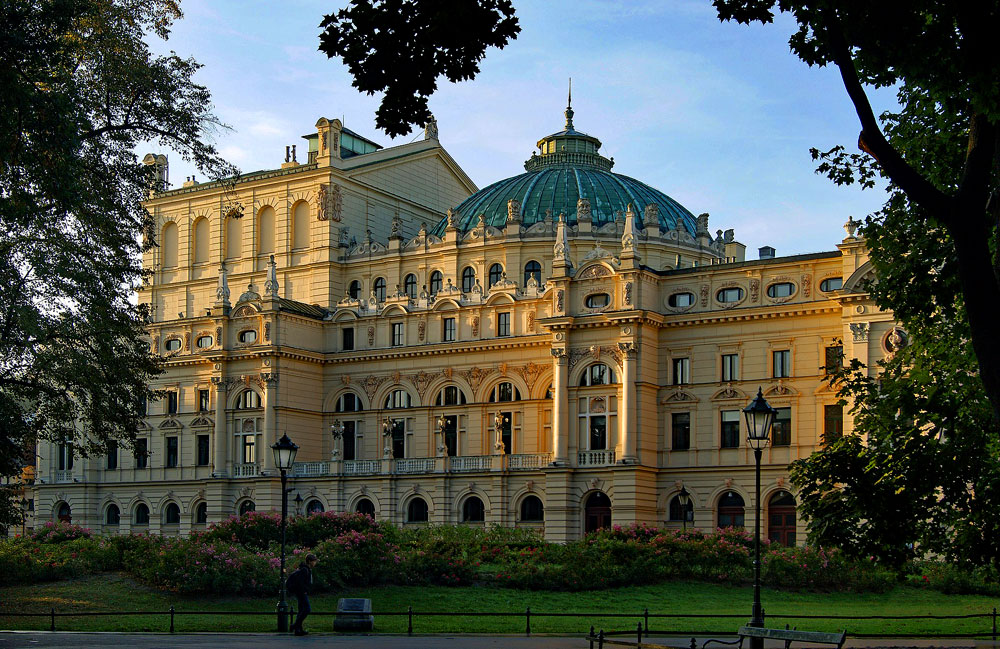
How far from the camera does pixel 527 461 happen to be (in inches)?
2778

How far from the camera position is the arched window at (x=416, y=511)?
243 feet

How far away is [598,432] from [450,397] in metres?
10.2

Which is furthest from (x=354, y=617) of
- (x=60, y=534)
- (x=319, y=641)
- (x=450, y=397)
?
(x=450, y=397)

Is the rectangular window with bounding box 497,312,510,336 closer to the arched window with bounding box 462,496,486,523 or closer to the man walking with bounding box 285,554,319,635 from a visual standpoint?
the arched window with bounding box 462,496,486,523

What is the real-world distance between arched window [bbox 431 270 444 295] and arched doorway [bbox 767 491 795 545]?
2427cm

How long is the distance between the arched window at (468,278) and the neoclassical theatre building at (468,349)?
195 millimetres

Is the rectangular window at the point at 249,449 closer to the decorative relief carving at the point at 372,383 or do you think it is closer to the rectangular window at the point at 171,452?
the rectangular window at the point at 171,452

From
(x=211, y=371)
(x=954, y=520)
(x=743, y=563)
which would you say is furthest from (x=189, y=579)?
(x=211, y=371)

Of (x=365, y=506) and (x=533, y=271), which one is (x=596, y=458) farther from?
(x=365, y=506)

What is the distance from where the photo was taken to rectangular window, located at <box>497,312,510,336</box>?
241 feet

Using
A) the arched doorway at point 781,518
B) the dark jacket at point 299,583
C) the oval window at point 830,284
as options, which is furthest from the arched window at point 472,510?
the dark jacket at point 299,583

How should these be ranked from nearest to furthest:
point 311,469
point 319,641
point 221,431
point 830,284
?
point 319,641 → point 830,284 → point 311,469 → point 221,431

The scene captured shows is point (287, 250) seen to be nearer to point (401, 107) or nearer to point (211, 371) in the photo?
point (211, 371)

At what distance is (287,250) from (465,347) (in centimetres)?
1660
